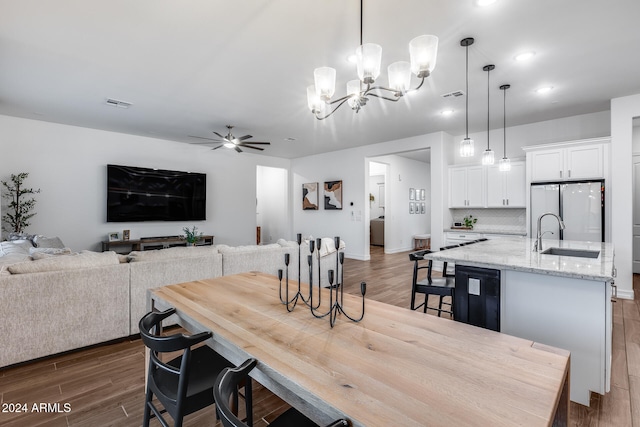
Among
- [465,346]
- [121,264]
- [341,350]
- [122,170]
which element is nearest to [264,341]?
[341,350]

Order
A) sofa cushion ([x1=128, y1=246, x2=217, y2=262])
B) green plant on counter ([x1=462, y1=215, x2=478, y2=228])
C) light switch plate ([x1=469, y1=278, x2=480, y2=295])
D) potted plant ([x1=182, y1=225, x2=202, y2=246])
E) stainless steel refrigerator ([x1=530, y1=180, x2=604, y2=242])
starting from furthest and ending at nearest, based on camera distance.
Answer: potted plant ([x1=182, y1=225, x2=202, y2=246]), green plant on counter ([x1=462, y1=215, x2=478, y2=228]), stainless steel refrigerator ([x1=530, y1=180, x2=604, y2=242]), sofa cushion ([x1=128, y1=246, x2=217, y2=262]), light switch plate ([x1=469, y1=278, x2=480, y2=295])

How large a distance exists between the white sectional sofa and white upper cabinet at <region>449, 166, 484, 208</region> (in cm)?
490

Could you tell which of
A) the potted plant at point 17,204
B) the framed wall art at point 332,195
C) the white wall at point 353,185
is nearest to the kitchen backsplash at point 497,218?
the white wall at point 353,185

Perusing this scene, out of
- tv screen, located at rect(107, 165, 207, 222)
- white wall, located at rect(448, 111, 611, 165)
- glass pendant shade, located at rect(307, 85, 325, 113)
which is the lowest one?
tv screen, located at rect(107, 165, 207, 222)

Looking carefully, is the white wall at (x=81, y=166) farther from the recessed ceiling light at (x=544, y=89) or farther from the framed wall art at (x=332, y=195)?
the recessed ceiling light at (x=544, y=89)

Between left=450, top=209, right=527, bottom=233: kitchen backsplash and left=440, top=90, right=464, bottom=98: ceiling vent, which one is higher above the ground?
left=440, top=90, right=464, bottom=98: ceiling vent

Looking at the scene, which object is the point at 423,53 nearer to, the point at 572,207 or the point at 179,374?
the point at 179,374

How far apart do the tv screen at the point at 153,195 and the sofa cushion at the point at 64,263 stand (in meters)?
3.72

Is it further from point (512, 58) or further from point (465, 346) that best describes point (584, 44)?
point (465, 346)

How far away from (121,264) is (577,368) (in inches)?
144

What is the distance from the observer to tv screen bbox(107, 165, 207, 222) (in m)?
5.93

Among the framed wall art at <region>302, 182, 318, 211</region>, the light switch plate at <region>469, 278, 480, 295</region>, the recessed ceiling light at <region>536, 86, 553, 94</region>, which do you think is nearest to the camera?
the light switch plate at <region>469, 278, 480, 295</region>

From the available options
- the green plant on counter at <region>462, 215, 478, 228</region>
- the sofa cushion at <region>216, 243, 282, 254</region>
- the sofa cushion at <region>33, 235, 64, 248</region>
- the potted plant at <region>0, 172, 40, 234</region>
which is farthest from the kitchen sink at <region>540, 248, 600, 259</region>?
the potted plant at <region>0, 172, 40, 234</region>

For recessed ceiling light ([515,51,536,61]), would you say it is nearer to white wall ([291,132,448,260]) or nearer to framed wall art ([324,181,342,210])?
white wall ([291,132,448,260])
